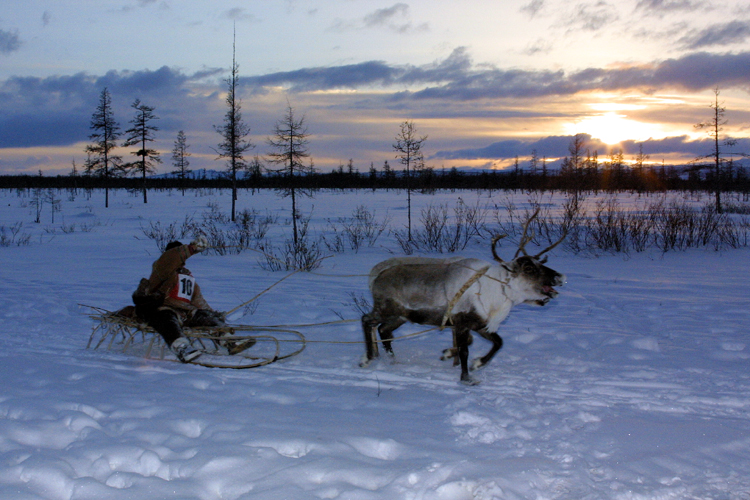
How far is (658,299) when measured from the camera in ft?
25.1

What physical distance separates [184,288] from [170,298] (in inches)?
7.4

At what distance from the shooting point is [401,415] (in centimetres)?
381

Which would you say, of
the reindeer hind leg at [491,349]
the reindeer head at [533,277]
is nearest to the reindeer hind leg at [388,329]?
the reindeer hind leg at [491,349]

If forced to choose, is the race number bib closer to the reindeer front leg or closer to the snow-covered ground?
the snow-covered ground

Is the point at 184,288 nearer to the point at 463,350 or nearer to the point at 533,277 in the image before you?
the point at 463,350

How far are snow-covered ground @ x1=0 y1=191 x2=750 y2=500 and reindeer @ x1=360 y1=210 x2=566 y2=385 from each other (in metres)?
0.52

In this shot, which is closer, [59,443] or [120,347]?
[59,443]

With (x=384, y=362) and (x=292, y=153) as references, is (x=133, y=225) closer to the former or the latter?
(x=292, y=153)

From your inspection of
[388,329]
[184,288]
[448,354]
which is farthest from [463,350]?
[184,288]

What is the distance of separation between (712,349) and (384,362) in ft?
11.5

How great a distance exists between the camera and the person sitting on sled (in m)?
4.94

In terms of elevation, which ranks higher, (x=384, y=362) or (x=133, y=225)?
(x=133, y=225)

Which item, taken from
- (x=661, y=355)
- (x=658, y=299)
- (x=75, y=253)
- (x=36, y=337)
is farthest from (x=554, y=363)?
(x=75, y=253)

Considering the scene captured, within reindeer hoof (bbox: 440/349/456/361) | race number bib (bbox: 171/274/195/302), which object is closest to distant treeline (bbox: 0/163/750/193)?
race number bib (bbox: 171/274/195/302)
